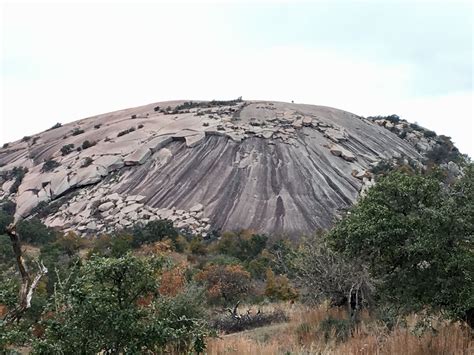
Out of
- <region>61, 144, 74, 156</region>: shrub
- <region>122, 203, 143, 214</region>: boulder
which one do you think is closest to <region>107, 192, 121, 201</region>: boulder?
<region>122, 203, 143, 214</region>: boulder

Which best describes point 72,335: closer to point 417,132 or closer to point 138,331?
point 138,331

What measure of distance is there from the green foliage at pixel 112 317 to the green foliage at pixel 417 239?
334 cm

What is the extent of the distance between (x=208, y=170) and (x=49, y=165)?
53.2 feet

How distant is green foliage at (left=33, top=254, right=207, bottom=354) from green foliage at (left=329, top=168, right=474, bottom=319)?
3.34 metres

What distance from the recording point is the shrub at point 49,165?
4569 cm

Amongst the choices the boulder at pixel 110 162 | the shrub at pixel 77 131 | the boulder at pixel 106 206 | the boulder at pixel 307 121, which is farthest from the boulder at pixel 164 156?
the shrub at pixel 77 131

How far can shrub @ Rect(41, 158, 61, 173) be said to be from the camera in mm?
45688

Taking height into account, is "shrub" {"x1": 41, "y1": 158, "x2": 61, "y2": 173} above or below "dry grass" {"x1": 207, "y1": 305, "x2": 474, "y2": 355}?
above

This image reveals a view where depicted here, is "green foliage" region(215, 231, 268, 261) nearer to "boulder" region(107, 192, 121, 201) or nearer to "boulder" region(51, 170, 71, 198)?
"boulder" region(107, 192, 121, 201)

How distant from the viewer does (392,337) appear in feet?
25.2

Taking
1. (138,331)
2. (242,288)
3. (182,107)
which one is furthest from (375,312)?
(182,107)

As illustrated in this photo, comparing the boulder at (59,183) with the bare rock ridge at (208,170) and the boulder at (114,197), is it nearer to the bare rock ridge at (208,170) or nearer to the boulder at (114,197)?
the bare rock ridge at (208,170)

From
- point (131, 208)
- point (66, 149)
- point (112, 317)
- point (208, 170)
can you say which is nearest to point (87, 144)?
point (66, 149)

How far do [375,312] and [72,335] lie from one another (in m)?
7.15
